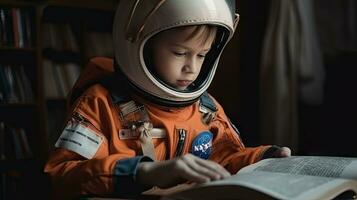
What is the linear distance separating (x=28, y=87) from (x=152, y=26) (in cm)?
180

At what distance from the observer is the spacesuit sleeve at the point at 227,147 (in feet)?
3.92

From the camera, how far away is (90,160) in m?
0.96

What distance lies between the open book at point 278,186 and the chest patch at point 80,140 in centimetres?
21

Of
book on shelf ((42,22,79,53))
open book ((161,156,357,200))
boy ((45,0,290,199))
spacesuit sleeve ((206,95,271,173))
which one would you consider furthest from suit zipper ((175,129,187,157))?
book on shelf ((42,22,79,53))

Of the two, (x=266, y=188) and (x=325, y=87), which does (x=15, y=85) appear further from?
(x=266, y=188)

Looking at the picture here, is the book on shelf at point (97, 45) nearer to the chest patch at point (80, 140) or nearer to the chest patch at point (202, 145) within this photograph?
the chest patch at point (202, 145)

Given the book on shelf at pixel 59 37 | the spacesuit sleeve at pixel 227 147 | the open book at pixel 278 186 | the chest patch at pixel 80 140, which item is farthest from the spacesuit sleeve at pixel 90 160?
the book on shelf at pixel 59 37

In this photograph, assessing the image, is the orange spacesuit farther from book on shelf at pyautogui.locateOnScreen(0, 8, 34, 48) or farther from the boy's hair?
book on shelf at pyautogui.locateOnScreen(0, 8, 34, 48)

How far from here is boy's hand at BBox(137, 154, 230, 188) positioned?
839mm

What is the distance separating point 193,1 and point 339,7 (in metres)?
1.59

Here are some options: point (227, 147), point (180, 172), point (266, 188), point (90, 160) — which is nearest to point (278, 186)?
point (266, 188)

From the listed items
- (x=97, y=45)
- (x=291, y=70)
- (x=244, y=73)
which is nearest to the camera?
(x=291, y=70)

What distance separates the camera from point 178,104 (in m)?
1.14

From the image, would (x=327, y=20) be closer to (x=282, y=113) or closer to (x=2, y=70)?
(x=282, y=113)
